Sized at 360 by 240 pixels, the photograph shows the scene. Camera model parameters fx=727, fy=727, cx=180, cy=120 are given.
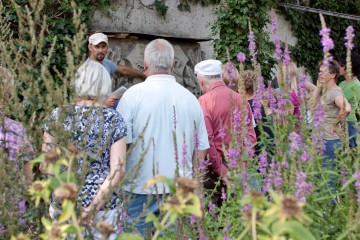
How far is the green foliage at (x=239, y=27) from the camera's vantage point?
1003cm

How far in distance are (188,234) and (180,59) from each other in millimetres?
6726

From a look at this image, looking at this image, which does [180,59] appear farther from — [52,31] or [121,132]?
[121,132]

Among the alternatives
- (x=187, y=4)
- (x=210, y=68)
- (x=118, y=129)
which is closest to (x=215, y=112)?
(x=210, y=68)

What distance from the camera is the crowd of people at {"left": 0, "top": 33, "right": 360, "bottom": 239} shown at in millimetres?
2734

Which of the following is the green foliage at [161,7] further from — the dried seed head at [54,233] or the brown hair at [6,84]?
the dried seed head at [54,233]

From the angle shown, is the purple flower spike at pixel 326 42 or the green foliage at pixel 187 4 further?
the green foliage at pixel 187 4

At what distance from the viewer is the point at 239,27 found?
10188mm

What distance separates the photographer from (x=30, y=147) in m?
2.61

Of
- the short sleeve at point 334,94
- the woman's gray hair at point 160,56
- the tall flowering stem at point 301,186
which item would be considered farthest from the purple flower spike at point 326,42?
the short sleeve at point 334,94

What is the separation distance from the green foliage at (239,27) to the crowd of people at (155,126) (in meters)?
4.05

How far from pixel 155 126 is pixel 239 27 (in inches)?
241

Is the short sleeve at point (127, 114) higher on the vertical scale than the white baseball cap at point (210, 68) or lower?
lower

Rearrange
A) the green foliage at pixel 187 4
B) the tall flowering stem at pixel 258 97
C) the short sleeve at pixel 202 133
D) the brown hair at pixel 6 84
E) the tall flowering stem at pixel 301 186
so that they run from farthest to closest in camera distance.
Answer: the green foliage at pixel 187 4 < the short sleeve at pixel 202 133 < the tall flowering stem at pixel 258 97 < the brown hair at pixel 6 84 < the tall flowering stem at pixel 301 186

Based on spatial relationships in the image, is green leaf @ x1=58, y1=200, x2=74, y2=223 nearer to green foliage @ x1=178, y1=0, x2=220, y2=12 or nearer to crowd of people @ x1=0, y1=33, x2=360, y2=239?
crowd of people @ x1=0, y1=33, x2=360, y2=239
